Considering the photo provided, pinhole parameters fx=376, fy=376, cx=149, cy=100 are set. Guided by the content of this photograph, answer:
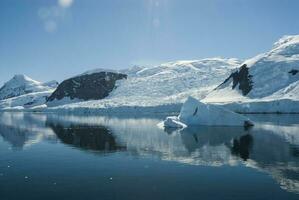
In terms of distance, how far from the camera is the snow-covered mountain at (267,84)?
110500 millimetres

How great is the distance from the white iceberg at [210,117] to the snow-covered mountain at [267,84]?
41309 mm

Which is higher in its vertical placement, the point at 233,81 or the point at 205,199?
the point at 233,81

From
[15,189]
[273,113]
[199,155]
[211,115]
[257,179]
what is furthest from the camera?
[273,113]

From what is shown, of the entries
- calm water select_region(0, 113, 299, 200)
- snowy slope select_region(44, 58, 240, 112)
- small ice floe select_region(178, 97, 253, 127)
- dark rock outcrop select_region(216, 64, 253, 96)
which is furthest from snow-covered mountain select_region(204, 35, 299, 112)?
calm water select_region(0, 113, 299, 200)

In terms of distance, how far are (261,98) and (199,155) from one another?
3530 inches

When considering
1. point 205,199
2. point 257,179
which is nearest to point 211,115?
point 257,179

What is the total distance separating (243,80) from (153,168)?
115831 millimetres

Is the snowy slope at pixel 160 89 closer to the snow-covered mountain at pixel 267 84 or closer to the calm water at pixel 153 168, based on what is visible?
the snow-covered mountain at pixel 267 84

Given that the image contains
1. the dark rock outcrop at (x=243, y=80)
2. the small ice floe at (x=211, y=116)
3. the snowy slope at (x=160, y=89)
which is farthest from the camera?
the snowy slope at (x=160, y=89)

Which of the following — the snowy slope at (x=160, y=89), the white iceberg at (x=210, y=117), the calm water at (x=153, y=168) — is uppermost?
the snowy slope at (x=160, y=89)

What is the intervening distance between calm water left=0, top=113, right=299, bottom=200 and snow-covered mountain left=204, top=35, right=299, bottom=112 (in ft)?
208

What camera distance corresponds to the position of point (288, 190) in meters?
22.7

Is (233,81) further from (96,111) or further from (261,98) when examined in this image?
(96,111)

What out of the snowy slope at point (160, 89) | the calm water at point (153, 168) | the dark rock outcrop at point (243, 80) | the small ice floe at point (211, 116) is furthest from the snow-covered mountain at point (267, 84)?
the calm water at point (153, 168)
